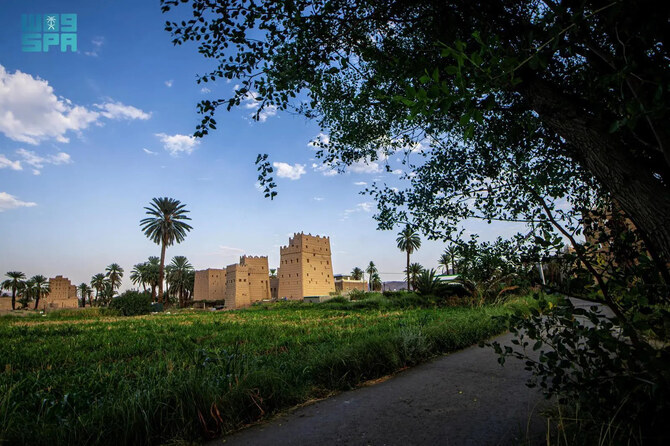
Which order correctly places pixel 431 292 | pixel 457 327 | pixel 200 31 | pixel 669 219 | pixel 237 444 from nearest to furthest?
pixel 669 219, pixel 237 444, pixel 200 31, pixel 457 327, pixel 431 292

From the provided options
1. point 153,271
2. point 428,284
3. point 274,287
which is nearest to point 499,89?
point 428,284

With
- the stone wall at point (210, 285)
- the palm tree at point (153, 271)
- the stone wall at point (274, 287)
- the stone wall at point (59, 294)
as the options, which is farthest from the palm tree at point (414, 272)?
the stone wall at point (59, 294)

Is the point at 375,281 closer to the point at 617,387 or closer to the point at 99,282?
the point at 99,282

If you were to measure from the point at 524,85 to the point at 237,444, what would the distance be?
354 cm

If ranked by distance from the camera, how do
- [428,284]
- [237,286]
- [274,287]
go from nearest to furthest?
[428,284], [237,286], [274,287]

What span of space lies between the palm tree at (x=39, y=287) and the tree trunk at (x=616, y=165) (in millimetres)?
95682

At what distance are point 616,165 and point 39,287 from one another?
98.0 metres

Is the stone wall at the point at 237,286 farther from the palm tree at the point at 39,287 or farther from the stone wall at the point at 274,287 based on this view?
the palm tree at the point at 39,287

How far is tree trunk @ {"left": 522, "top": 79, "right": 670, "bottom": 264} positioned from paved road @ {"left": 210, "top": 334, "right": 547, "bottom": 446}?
1.60 m

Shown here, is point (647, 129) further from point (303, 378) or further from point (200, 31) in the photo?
point (303, 378)

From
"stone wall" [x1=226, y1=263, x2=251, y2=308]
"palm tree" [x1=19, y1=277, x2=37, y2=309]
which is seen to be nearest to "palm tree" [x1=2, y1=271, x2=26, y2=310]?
"palm tree" [x1=19, y1=277, x2=37, y2=309]

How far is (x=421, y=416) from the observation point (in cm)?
322

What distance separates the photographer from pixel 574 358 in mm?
2164

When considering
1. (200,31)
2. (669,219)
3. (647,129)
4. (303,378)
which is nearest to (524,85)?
(647,129)
